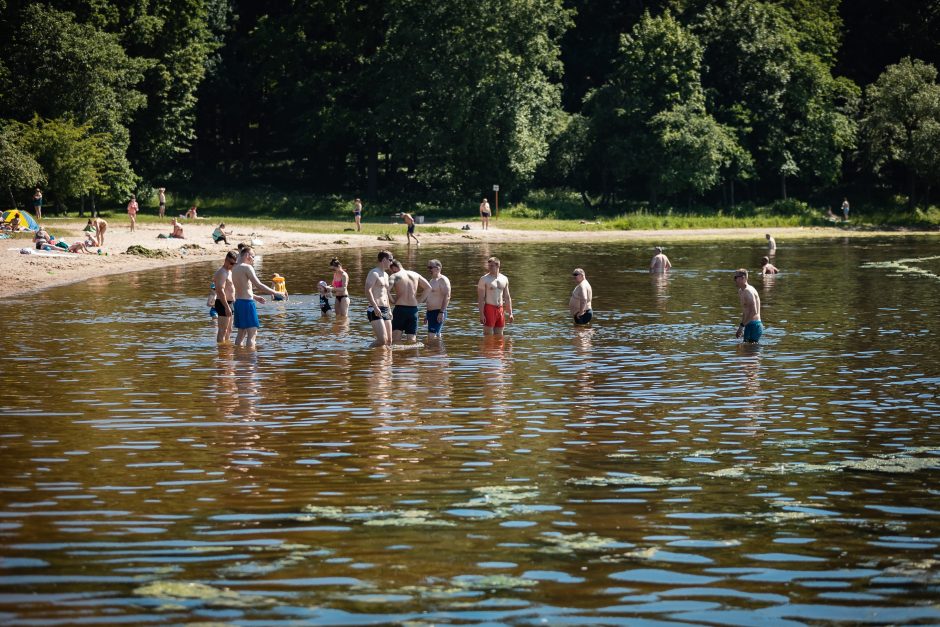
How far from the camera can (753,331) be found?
2362 centimetres

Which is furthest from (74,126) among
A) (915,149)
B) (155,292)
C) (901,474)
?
(901,474)

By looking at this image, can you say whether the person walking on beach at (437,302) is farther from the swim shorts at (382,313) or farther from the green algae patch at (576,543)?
the green algae patch at (576,543)

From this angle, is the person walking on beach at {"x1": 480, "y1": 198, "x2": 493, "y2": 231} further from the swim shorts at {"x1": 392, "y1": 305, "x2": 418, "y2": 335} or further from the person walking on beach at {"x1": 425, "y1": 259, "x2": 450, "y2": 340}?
the swim shorts at {"x1": 392, "y1": 305, "x2": 418, "y2": 335}

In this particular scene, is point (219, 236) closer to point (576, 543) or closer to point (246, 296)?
point (246, 296)

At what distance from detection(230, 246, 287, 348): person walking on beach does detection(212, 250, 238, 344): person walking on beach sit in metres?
0.30

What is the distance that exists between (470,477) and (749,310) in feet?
41.9

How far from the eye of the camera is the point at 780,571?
8828 millimetres

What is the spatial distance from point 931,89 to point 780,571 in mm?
77555

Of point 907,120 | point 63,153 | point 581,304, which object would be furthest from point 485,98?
point 581,304

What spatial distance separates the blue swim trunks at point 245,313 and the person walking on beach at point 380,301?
2060 millimetres

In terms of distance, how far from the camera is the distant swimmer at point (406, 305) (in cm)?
2316

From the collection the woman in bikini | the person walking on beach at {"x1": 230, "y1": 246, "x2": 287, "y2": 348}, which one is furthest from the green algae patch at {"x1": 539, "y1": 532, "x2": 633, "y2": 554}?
the woman in bikini

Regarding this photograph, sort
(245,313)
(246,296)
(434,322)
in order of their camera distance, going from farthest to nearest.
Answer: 1. (434,322)
2. (245,313)
3. (246,296)

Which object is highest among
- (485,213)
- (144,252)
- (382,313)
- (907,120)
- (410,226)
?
(907,120)
